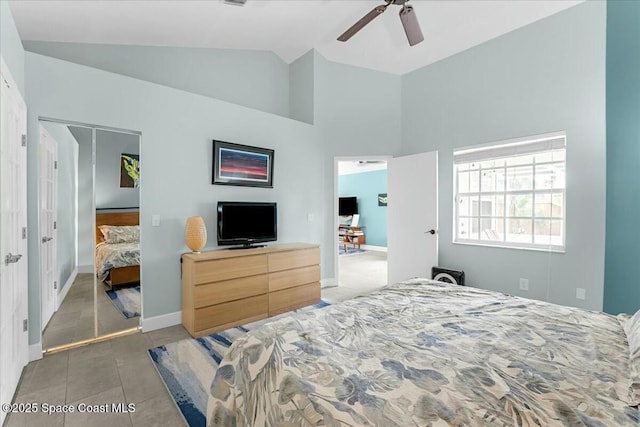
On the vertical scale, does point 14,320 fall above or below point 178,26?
below

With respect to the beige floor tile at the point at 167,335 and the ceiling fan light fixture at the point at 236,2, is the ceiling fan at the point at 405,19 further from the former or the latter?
the beige floor tile at the point at 167,335

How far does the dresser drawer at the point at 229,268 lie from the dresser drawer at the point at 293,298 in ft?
1.21

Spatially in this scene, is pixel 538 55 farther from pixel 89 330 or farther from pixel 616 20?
pixel 89 330

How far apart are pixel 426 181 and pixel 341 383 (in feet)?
11.5

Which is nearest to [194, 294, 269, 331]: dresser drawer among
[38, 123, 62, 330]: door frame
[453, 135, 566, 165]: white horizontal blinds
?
[38, 123, 62, 330]: door frame

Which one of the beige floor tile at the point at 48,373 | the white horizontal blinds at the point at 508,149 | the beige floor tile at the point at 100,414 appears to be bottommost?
the beige floor tile at the point at 100,414

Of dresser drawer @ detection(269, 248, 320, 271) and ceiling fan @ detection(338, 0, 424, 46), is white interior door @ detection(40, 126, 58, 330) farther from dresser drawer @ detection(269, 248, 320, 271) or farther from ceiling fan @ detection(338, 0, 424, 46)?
ceiling fan @ detection(338, 0, 424, 46)

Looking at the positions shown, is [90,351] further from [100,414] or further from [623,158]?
[623,158]

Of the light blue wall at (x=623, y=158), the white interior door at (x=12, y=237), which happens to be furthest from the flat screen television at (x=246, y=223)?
the light blue wall at (x=623, y=158)

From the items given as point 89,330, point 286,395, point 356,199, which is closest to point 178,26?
point 89,330

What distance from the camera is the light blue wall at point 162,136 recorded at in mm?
→ 2453

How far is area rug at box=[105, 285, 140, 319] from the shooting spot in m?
2.86

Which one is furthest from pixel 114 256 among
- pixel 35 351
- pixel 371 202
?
pixel 371 202

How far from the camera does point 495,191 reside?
12.8 ft
